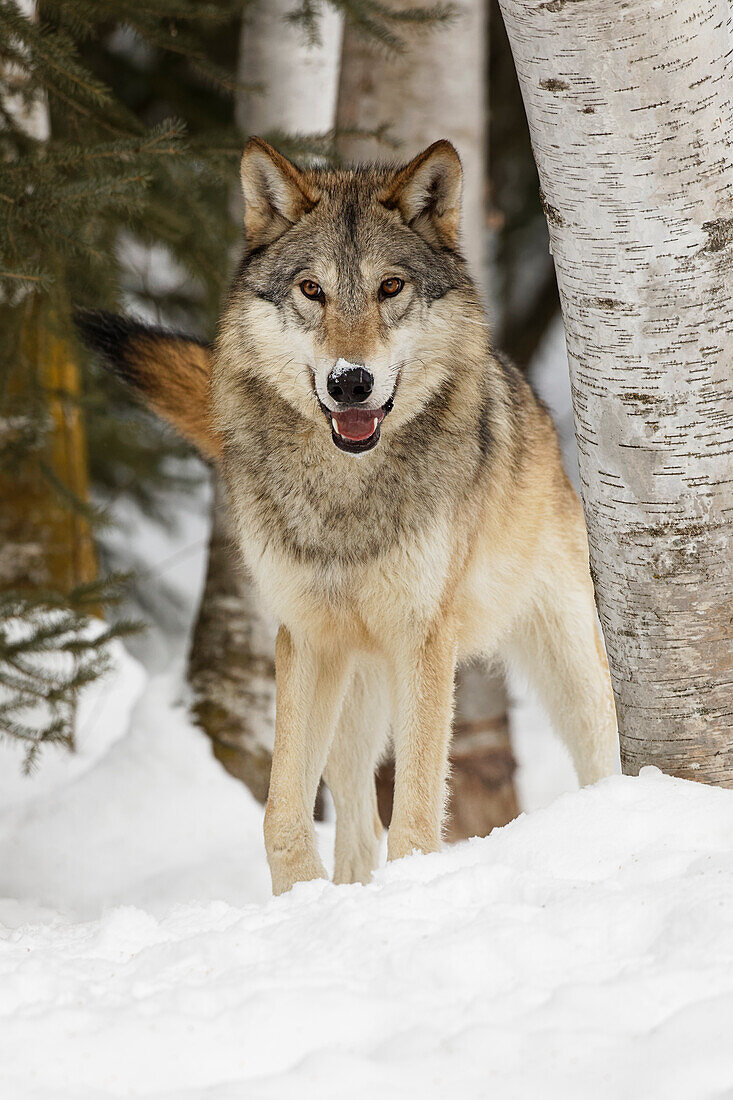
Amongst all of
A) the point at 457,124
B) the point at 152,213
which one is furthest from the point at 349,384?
the point at 457,124

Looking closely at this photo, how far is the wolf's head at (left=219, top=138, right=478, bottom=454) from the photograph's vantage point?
10.7ft

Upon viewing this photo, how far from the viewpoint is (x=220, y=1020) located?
6.64 ft

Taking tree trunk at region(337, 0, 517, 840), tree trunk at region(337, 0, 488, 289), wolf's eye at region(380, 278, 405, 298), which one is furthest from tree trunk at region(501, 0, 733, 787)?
tree trunk at region(337, 0, 488, 289)

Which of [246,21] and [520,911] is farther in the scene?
[246,21]

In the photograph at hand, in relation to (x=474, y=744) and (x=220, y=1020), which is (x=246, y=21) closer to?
(x=474, y=744)

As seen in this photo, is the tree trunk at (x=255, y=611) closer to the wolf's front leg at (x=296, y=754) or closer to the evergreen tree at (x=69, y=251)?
the evergreen tree at (x=69, y=251)

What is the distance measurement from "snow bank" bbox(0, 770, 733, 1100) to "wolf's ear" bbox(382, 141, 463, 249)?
1.96 m

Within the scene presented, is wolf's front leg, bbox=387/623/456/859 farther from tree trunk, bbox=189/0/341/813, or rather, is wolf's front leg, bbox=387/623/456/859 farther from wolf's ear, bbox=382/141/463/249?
tree trunk, bbox=189/0/341/813

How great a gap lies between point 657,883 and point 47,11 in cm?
390

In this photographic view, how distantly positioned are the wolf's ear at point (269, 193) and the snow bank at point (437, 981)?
83.1 inches

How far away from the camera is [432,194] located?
358cm

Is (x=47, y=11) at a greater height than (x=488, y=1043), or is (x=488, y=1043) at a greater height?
(x=47, y=11)

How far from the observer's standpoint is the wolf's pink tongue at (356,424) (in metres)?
3.23

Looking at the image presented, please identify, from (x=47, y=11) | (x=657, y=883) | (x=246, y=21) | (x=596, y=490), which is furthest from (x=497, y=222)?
(x=657, y=883)
